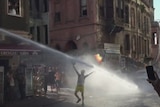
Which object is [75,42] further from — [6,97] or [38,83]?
[6,97]

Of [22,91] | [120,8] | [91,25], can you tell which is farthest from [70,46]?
[22,91]

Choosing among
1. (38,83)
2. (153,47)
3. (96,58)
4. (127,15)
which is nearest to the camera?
(38,83)

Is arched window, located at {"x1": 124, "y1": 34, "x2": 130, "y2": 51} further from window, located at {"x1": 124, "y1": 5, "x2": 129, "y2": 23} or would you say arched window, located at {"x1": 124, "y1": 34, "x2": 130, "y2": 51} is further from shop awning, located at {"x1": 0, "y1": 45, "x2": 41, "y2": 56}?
shop awning, located at {"x1": 0, "y1": 45, "x2": 41, "y2": 56}

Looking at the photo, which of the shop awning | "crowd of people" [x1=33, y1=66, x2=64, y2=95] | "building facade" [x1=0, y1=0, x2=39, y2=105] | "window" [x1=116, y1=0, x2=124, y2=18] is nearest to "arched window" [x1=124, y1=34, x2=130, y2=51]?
"window" [x1=116, y1=0, x2=124, y2=18]

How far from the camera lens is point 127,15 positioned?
41.8m

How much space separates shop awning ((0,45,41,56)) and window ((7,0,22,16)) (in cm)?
312

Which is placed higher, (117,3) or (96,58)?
(117,3)

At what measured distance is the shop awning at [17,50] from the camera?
17.3m

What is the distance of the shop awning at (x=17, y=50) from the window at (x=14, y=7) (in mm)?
3120

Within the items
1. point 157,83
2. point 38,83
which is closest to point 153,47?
point 38,83

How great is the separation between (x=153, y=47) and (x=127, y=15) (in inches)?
1122

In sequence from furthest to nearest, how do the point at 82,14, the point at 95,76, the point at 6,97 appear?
the point at 82,14 → the point at 95,76 → the point at 6,97

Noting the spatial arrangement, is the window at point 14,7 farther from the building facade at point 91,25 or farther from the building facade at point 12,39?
the building facade at point 91,25

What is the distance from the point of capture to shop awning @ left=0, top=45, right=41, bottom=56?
56.8 ft
